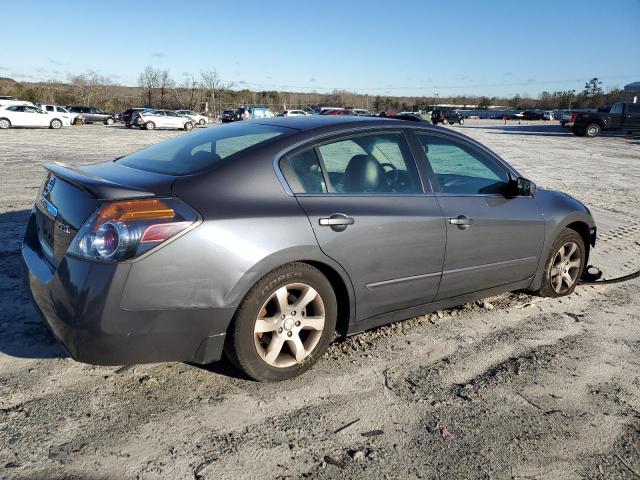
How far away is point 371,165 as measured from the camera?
12.1ft

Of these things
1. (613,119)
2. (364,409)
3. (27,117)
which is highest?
(613,119)

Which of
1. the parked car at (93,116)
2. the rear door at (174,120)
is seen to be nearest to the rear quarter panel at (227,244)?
the rear door at (174,120)

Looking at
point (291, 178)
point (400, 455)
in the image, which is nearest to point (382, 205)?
point (291, 178)

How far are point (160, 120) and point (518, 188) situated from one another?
38131mm

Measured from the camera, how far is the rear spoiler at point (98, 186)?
2.77 m

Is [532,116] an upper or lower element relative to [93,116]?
upper

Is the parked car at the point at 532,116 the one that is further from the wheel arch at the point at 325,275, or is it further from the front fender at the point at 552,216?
the wheel arch at the point at 325,275

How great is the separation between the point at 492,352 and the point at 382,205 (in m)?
1.31

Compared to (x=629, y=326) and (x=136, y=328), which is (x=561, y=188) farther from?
(x=136, y=328)

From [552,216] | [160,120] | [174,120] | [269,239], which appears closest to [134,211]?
[269,239]

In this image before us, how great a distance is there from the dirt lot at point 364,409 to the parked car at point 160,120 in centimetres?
3651

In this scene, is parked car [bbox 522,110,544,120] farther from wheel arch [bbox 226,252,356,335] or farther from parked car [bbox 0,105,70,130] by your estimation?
wheel arch [bbox 226,252,356,335]

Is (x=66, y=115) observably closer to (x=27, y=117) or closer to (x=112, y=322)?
(x=27, y=117)

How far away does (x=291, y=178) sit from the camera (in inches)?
127
